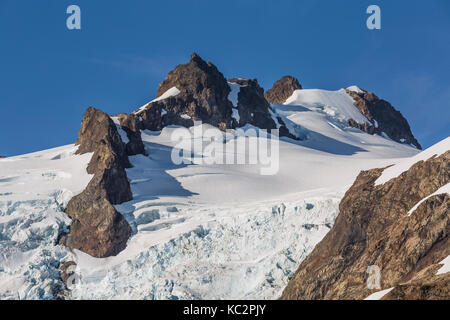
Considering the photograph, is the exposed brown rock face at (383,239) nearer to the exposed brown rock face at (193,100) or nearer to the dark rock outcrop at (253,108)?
the exposed brown rock face at (193,100)

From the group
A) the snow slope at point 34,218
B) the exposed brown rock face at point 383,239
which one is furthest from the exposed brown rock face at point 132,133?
the exposed brown rock face at point 383,239

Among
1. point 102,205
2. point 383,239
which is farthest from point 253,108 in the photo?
point 383,239

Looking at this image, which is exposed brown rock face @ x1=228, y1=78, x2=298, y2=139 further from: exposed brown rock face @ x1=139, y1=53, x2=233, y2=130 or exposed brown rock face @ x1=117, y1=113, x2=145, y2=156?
exposed brown rock face @ x1=117, y1=113, x2=145, y2=156

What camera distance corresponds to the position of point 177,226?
65500 mm

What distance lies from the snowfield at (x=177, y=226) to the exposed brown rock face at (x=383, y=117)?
8482cm

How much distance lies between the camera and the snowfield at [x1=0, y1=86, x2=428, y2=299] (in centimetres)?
5572

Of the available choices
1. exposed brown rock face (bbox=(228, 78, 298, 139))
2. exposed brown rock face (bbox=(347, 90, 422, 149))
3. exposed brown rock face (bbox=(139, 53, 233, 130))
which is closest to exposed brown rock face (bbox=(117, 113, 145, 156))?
exposed brown rock face (bbox=(139, 53, 233, 130))

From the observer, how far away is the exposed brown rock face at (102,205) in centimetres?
6606

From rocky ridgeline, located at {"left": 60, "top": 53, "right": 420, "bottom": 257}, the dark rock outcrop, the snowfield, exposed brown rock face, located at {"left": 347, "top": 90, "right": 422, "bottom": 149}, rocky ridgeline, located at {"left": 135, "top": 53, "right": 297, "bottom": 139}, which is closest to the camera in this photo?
the snowfield

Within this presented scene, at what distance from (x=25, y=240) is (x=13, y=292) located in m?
8.95

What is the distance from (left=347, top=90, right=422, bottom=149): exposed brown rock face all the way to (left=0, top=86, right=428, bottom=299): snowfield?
8482 centimetres

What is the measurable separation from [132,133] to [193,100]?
95.0 feet

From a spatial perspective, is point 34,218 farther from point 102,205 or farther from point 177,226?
point 177,226

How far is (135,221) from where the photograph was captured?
68.5 m
